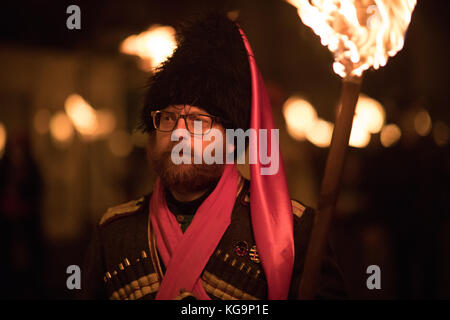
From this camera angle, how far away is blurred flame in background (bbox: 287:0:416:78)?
1765 millimetres

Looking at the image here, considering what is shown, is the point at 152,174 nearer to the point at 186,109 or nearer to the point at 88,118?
the point at 186,109

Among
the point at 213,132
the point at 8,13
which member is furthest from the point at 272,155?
the point at 8,13

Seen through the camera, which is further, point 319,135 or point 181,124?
point 319,135

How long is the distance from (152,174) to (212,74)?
282cm

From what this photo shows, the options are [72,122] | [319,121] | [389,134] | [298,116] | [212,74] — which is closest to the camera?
[212,74]

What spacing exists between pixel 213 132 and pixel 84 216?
8327 mm

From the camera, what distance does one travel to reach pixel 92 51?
992cm

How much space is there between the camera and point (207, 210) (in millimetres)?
2254

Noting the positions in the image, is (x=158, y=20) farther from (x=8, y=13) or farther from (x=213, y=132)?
(x=213, y=132)

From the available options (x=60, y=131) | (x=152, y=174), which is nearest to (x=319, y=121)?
(x=60, y=131)

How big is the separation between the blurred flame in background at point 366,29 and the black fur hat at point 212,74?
23.9 inches

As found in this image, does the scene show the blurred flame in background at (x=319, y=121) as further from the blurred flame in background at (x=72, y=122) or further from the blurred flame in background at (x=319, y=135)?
the blurred flame in background at (x=72, y=122)

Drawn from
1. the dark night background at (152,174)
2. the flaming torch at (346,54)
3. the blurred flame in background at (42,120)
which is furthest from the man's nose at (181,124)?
the blurred flame in background at (42,120)

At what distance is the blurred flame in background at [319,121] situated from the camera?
8.48 m
